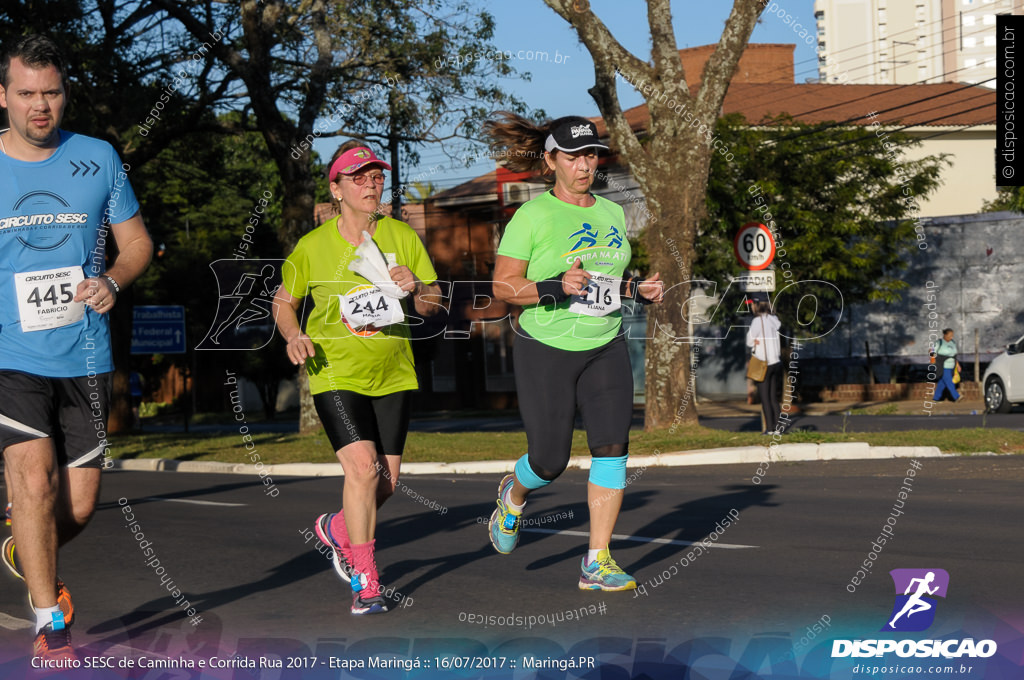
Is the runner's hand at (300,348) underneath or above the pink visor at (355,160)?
underneath

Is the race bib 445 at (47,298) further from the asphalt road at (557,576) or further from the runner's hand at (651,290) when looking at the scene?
the runner's hand at (651,290)

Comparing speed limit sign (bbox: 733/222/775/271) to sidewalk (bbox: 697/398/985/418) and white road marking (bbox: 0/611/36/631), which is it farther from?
white road marking (bbox: 0/611/36/631)

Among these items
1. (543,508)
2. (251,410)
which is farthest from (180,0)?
(251,410)

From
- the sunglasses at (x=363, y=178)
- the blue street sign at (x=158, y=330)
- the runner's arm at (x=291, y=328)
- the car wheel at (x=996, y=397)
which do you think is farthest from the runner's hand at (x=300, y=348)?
the blue street sign at (x=158, y=330)

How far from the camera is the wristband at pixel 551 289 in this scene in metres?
5.72

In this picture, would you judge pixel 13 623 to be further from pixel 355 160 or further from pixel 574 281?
pixel 574 281

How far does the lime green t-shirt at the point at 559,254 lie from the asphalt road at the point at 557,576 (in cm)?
A: 129

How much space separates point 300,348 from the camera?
18.4 ft

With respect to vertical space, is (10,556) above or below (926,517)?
above

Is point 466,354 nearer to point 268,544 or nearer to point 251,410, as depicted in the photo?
point 251,410

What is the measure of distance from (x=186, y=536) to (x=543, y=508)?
9.32 ft

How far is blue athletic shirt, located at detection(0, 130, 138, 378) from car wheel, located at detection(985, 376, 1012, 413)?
19.9m

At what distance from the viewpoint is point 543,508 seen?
32.4 feet

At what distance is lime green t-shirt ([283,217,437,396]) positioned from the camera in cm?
584
